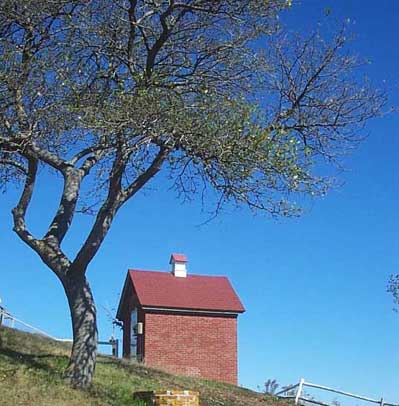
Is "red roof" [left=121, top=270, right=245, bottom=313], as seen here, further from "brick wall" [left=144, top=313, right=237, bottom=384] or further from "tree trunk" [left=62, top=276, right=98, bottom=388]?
"tree trunk" [left=62, top=276, right=98, bottom=388]

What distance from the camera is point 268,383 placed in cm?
3008

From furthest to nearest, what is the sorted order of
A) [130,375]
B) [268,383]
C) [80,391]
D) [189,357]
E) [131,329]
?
1. [131,329]
2. [189,357]
3. [268,383]
4. [130,375]
5. [80,391]

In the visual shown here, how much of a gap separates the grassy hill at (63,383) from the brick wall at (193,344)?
35.5 ft

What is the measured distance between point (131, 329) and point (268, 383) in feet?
36.5

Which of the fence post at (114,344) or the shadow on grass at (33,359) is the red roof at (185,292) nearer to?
the fence post at (114,344)

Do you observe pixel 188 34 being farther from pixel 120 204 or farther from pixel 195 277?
pixel 195 277

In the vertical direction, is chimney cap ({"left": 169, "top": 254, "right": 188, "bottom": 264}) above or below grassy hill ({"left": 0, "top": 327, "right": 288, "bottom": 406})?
above

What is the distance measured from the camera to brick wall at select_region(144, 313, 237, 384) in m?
36.2

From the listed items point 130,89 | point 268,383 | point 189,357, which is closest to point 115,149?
point 130,89

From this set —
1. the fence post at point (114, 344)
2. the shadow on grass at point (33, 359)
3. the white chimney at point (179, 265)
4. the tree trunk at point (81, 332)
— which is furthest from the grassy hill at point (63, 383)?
the white chimney at point (179, 265)

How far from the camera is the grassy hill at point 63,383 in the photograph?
17.1 m

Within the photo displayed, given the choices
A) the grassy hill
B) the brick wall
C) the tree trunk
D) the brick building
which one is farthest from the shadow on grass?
the brick wall

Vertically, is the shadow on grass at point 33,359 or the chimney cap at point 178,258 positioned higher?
the chimney cap at point 178,258

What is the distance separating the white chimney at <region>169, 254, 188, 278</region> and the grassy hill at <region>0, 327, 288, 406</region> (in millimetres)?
14515
